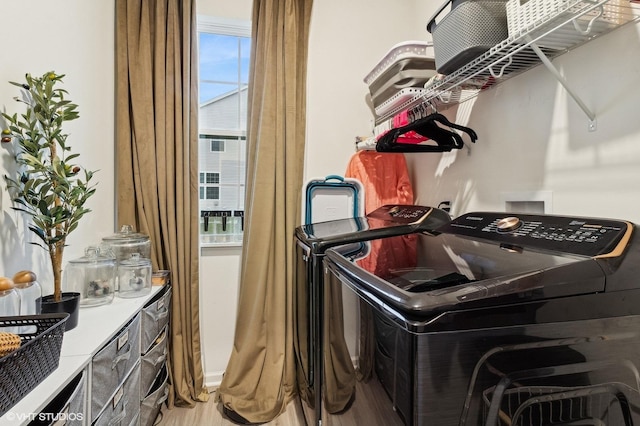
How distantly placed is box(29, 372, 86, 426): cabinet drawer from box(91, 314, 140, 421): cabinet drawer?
87mm

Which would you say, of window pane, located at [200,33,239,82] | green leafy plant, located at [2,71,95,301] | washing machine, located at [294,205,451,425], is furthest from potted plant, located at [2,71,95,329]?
window pane, located at [200,33,239,82]

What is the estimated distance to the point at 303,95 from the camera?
2.21m

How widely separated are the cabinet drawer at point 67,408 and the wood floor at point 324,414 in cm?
72

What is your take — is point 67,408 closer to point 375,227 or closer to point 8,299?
point 8,299

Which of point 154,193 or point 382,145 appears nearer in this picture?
point 382,145

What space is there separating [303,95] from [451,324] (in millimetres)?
1905

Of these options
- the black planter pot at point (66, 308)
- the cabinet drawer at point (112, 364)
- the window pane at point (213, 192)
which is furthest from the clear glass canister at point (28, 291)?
the window pane at point (213, 192)

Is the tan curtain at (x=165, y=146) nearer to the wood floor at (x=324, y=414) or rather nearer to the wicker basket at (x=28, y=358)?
the wood floor at (x=324, y=414)

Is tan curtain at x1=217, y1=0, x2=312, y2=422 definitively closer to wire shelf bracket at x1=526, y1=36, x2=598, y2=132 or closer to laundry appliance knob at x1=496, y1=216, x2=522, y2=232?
laundry appliance knob at x1=496, y1=216, x2=522, y2=232

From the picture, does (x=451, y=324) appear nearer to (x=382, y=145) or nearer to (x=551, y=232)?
(x=551, y=232)

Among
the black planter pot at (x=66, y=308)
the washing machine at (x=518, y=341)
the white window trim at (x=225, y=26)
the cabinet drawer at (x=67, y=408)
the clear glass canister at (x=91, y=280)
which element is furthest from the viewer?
the white window trim at (x=225, y=26)

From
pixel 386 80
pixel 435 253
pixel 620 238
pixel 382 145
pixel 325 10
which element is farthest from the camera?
pixel 325 10

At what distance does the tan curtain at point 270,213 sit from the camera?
2.11 metres

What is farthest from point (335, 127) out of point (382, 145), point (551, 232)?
point (551, 232)
